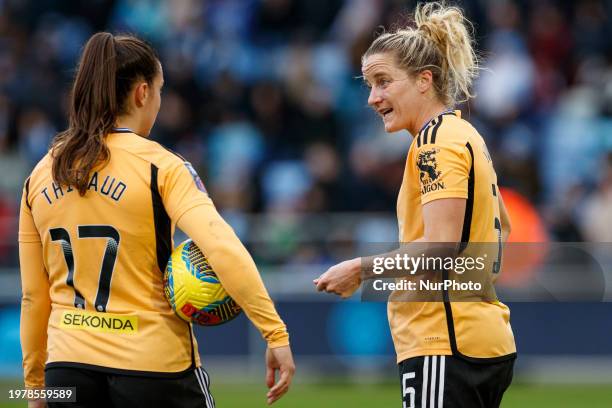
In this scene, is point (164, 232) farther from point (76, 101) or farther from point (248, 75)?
point (248, 75)

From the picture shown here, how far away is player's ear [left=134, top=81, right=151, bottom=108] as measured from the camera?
4398mm

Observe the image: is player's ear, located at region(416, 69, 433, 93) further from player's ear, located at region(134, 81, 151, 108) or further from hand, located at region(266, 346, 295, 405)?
hand, located at region(266, 346, 295, 405)

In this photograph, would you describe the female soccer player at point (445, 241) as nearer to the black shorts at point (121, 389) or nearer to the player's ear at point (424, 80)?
the player's ear at point (424, 80)

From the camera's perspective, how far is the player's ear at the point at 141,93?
14.4ft

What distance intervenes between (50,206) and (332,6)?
36.3 feet

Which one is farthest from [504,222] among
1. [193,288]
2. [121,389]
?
[121,389]

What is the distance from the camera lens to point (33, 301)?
452cm

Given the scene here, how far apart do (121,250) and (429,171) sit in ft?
4.03

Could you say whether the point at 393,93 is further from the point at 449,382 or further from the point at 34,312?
the point at 34,312

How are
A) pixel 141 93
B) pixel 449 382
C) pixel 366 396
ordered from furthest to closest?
1. pixel 366 396
2. pixel 141 93
3. pixel 449 382

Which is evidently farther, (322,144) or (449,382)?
(322,144)

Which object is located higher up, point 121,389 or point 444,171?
point 444,171

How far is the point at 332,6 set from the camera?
1497 cm

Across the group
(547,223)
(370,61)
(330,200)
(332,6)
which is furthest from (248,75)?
(370,61)
